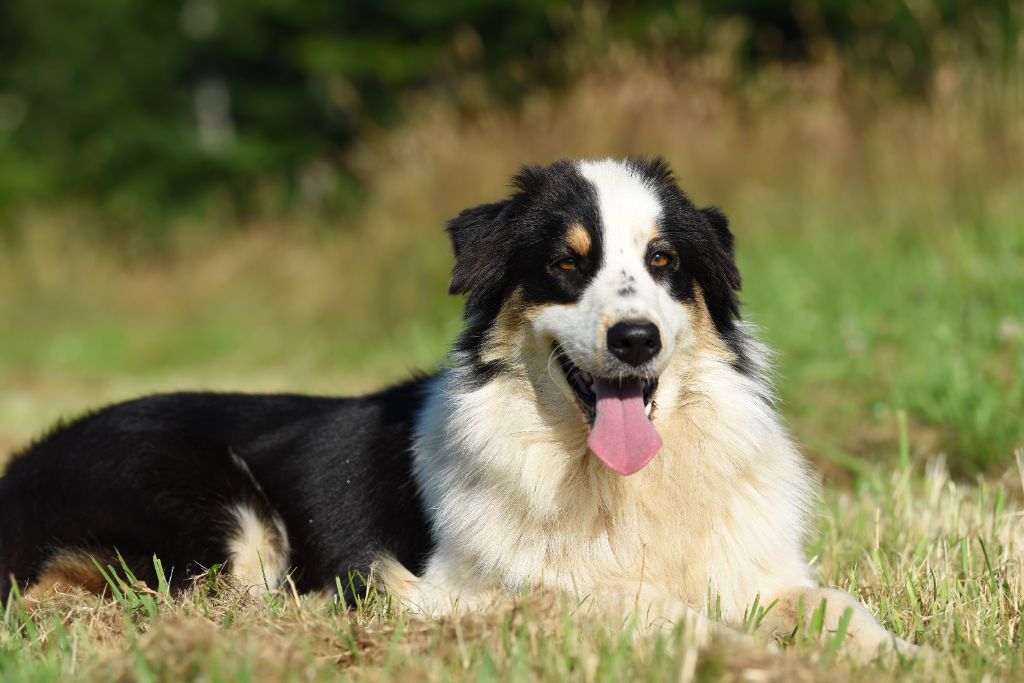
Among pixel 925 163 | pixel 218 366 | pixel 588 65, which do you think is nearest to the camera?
pixel 925 163

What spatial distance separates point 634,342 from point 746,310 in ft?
13.8

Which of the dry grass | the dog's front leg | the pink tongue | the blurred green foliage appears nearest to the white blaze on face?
the pink tongue

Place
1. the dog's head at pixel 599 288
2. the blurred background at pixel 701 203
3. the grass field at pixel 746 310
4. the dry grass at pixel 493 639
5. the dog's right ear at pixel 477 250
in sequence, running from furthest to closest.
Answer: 1. the blurred background at pixel 701 203
2. the dog's right ear at pixel 477 250
3. the dog's head at pixel 599 288
4. the grass field at pixel 746 310
5. the dry grass at pixel 493 639

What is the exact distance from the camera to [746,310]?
7285 millimetres

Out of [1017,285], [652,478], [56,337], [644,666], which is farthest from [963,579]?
Result: [56,337]

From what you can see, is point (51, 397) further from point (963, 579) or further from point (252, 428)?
point (963, 579)

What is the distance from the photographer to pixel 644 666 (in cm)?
267

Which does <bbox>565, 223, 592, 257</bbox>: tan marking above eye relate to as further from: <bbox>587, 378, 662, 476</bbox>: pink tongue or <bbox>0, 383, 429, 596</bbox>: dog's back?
<bbox>0, 383, 429, 596</bbox>: dog's back

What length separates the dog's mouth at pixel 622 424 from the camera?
3418 mm

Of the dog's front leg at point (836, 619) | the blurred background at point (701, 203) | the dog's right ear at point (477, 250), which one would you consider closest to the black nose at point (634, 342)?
the dog's right ear at point (477, 250)

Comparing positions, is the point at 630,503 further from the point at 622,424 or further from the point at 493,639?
the point at 493,639

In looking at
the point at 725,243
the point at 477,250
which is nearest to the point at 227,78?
the point at 477,250

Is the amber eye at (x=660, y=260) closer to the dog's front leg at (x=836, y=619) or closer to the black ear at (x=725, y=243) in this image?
the black ear at (x=725, y=243)

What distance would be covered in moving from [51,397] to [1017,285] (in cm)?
774
